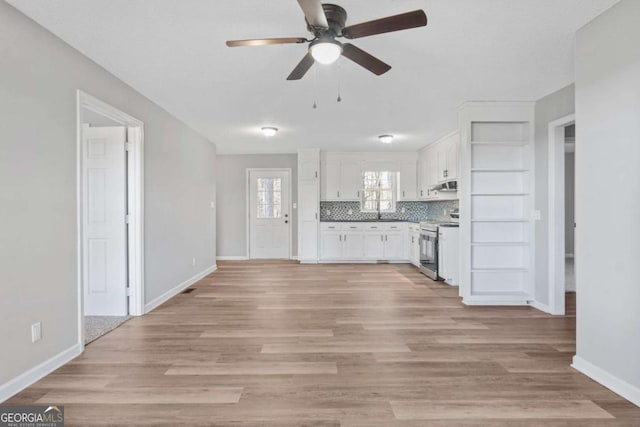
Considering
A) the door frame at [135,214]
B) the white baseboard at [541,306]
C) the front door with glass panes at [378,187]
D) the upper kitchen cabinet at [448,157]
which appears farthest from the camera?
the front door with glass panes at [378,187]

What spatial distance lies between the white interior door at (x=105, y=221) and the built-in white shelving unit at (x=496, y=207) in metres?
4.04

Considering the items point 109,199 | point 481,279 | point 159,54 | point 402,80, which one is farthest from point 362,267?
point 159,54

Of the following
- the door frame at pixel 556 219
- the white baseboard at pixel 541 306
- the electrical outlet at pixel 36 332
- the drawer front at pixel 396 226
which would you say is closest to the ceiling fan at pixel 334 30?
the electrical outlet at pixel 36 332

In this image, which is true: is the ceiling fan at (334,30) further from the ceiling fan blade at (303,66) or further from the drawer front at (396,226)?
the drawer front at (396,226)

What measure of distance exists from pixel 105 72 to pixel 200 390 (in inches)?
113

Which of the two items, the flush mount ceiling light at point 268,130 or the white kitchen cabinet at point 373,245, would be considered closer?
the flush mount ceiling light at point 268,130

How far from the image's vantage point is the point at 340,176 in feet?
23.7

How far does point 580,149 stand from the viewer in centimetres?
243

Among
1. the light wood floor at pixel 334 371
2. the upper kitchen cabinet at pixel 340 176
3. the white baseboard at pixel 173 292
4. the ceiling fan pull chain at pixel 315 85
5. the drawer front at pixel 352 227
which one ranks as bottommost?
the light wood floor at pixel 334 371

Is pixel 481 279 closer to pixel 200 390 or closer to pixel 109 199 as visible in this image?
pixel 200 390

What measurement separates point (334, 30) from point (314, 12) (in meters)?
0.33

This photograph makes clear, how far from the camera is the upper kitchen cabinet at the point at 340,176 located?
720cm

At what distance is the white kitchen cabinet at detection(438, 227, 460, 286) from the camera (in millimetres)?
5121

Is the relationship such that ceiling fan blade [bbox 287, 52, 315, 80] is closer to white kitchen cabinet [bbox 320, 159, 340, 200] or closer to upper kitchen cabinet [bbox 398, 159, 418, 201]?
white kitchen cabinet [bbox 320, 159, 340, 200]
